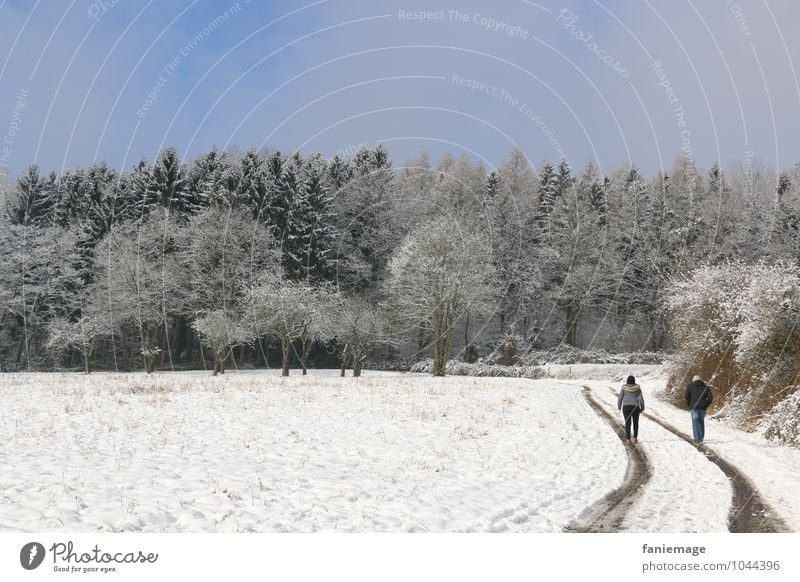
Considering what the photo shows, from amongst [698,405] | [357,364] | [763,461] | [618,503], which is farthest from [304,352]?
[618,503]

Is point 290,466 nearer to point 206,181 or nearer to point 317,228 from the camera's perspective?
point 317,228

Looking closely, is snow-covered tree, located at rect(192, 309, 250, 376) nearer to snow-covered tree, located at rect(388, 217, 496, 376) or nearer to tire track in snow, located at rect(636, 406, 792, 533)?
snow-covered tree, located at rect(388, 217, 496, 376)

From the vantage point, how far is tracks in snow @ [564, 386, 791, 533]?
28.8ft

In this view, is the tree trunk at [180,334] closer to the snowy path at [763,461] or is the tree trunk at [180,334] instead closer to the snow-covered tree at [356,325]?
the snow-covered tree at [356,325]

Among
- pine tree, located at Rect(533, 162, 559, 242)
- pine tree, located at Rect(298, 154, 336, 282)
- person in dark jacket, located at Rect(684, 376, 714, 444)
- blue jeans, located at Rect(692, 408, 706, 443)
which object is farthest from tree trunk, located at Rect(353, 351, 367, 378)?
blue jeans, located at Rect(692, 408, 706, 443)

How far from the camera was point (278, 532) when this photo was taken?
329 inches

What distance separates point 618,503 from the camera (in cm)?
996

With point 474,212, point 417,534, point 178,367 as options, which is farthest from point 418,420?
point 474,212

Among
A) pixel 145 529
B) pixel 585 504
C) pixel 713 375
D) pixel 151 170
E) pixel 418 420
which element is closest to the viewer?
pixel 145 529

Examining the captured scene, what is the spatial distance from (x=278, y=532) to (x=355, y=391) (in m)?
20.8

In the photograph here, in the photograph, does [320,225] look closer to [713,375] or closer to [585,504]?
[713,375]

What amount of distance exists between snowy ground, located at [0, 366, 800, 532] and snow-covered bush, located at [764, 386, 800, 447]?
63 cm

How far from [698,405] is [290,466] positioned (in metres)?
12.5

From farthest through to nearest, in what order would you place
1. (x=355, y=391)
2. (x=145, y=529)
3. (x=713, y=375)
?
1. (x=355, y=391)
2. (x=713, y=375)
3. (x=145, y=529)
